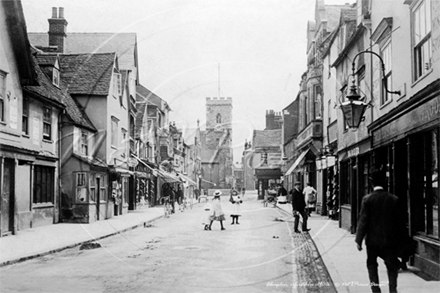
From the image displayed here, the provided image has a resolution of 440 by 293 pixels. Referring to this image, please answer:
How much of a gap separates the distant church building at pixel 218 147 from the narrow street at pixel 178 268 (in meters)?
96.8

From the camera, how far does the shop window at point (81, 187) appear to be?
953 inches

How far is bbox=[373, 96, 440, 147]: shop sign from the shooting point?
29.7 feet

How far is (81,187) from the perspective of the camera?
24312 millimetres

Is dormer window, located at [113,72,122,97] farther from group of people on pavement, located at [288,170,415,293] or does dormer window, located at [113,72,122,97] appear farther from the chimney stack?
group of people on pavement, located at [288,170,415,293]

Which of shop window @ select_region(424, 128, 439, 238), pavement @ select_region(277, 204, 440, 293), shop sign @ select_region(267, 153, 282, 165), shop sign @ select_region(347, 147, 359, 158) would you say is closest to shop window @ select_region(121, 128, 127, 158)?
shop sign @ select_region(347, 147, 359, 158)

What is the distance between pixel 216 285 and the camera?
28.6 ft

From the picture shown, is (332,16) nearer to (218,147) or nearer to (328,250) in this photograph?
(328,250)

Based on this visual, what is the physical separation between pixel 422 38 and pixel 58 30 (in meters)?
24.5

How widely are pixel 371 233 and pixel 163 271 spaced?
14.2 ft

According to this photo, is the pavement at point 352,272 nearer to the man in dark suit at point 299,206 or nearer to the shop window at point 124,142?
the man in dark suit at point 299,206

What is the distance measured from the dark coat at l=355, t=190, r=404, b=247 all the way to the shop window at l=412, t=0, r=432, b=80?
12.1 ft

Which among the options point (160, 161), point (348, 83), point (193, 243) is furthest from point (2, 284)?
point (160, 161)

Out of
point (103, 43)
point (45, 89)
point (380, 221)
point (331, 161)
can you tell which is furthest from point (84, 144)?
point (380, 221)

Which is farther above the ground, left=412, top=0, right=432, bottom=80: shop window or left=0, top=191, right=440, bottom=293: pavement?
left=412, top=0, right=432, bottom=80: shop window
